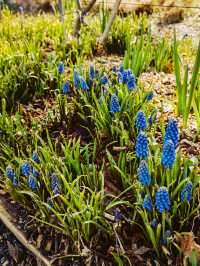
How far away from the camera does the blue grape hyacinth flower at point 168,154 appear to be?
6.93 feet

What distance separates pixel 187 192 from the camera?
221 cm

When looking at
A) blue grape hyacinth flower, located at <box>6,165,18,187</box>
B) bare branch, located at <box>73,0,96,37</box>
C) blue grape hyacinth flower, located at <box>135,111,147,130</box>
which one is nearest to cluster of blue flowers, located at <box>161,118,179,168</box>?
blue grape hyacinth flower, located at <box>135,111,147,130</box>

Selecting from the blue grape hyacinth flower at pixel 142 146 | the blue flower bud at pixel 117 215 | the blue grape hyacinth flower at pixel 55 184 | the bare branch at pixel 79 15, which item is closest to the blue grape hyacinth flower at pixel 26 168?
the blue grape hyacinth flower at pixel 55 184

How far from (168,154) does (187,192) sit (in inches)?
9.3

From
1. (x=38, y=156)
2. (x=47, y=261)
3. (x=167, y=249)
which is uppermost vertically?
(x=38, y=156)

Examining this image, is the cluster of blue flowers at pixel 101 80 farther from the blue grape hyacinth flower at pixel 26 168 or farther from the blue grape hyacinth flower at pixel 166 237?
the blue grape hyacinth flower at pixel 166 237

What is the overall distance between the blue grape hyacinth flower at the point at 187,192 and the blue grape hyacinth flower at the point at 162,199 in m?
0.13

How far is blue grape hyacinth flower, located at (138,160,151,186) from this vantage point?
7.06ft

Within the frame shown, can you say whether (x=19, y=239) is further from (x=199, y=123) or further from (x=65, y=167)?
(x=199, y=123)

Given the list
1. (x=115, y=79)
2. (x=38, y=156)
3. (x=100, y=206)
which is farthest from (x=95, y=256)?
(x=115, y=79)

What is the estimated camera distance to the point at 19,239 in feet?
8.77

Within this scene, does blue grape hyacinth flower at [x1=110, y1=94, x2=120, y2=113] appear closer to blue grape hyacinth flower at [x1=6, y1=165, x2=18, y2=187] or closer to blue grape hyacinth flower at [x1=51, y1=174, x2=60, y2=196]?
blue grape hyacinth flower at [x1=51, y1=174, x2=60, y2=196]

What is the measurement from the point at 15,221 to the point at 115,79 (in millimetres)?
1400

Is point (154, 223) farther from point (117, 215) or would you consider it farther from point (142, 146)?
point (142, 146)
